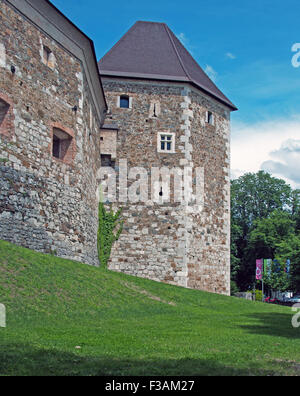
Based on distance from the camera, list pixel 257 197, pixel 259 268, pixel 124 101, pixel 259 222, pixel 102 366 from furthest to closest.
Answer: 1. pixel 257 197
2. pixel 259 222
3. pixel 259 268
4. pixel 124 101
5. pixel 102 366

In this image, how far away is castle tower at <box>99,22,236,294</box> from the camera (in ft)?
76.3

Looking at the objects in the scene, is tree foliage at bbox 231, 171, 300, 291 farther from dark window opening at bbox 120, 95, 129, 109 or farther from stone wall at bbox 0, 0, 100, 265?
stone wall at bbox 0, 0, 100, 265

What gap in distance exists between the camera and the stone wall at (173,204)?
914 inches

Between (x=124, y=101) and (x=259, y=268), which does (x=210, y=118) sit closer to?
(x=124, y=101)

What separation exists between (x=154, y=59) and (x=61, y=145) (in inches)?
368

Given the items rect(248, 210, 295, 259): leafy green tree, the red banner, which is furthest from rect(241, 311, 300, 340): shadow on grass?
rect(248, 210, 295, 259): leafy green tree

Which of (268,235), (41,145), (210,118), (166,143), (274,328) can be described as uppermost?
(210,118)

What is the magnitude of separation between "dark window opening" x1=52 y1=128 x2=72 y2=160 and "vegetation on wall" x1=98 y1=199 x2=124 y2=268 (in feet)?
17.3

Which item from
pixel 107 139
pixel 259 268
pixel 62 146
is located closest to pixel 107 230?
pixel 107 139

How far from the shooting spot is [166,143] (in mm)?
24234

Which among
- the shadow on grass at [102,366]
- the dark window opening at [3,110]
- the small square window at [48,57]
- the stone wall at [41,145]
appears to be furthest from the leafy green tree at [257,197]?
the shadow on grass at [102,366]

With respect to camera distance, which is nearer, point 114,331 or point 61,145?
point 114,331

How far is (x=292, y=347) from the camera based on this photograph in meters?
7.97

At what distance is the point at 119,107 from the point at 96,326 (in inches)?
625
